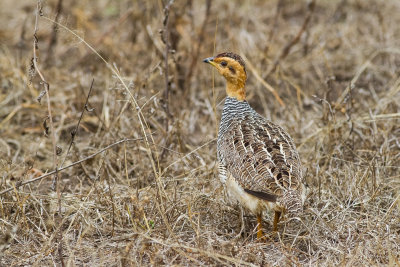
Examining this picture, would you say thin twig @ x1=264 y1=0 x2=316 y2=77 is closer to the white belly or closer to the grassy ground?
the grassy ground

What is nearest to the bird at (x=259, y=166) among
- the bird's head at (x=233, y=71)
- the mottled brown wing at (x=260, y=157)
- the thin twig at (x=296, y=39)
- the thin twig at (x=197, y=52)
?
the mottled brown wing at (x=260, y=157)

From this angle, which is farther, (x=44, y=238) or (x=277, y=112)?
(x=277, y=112)

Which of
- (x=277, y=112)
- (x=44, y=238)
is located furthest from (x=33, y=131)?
(x=277, y=112)

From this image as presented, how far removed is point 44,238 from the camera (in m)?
3.91

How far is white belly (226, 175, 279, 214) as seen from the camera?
3.73 metres

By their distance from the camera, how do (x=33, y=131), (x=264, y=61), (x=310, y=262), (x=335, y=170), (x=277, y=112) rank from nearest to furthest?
(x=310, y=262)
(x=335, y=170)
(x=33, y=131)
(x=277, y=112)
(x=264, y=61)

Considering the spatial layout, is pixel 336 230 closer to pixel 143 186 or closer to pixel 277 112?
pixel 143 186

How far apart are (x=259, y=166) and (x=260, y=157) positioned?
10 cm

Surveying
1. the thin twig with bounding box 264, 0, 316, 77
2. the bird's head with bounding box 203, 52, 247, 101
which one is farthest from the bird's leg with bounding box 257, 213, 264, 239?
the thin twig with bounding box 264, 0, 316, 77

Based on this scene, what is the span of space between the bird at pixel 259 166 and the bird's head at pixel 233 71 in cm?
25

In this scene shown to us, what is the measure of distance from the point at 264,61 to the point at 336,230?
11.2ft

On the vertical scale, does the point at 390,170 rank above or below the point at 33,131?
above

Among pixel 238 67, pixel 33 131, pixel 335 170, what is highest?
pixel 238 67

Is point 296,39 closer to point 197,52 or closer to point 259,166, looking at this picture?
point 197,52
